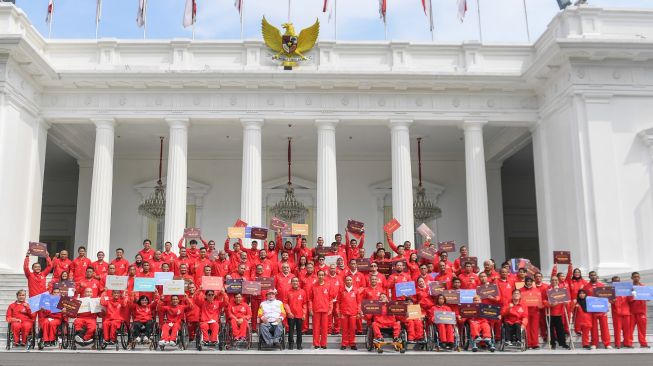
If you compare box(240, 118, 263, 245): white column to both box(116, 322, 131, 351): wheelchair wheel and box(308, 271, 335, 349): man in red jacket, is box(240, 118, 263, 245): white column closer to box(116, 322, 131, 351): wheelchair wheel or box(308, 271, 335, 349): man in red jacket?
box(308, 271, 335, 349): man in red jacket

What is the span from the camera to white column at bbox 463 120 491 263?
1744cm

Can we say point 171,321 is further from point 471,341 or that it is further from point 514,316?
point 514,316

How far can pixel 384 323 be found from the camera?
1064 cm

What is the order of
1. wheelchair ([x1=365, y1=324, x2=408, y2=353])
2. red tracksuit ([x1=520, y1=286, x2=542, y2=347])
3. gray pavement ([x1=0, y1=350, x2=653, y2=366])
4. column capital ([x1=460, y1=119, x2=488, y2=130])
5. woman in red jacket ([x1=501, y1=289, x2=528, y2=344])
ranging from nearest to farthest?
1. gray pavement ([x1=0, y1=350, x2=653, y2=366])
2. wheelchair ([x1=365, y1=324, x2=408, y2=353])
3. woman in red jacket ([x1=501, y1=289, x2=528, y2=344])
4. red tracksuit ([x1=520, y1=286, x2=542, y2=347])
5. column capital ([x1=460, y1=119, x2=488, y2=130])

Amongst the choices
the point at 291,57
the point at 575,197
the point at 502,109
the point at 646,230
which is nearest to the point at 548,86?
the point at 502,109

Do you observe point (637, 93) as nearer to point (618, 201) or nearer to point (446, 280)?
point (618, 201)

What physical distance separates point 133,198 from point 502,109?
1384cm

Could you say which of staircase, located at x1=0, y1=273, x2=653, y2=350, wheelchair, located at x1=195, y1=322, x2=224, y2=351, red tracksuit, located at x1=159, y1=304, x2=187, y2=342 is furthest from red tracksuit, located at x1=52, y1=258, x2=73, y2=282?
wheelchair, located at x1=195, y1=322, x2=224, y2=351

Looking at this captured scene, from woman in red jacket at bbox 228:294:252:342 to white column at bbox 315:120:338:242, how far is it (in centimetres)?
637

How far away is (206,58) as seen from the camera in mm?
18328

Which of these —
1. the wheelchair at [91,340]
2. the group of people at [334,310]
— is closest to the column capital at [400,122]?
the group of people at [334,310]

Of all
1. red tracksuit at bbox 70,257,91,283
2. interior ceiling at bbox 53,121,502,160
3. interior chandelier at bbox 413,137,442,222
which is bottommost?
red tracksuit at bbox 70,257,91,283

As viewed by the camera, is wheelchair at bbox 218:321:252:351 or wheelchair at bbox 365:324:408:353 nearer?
wheelchair at bbox 365:324:408:353

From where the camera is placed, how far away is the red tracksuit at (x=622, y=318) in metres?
11.2
